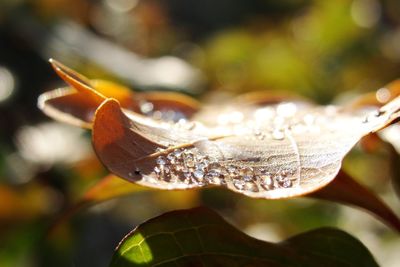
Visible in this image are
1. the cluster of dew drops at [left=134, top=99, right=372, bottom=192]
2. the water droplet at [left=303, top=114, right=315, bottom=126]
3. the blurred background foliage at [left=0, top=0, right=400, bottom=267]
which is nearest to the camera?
the cluster of dew drops at [left=134, top=99, right=372, bottom=192]

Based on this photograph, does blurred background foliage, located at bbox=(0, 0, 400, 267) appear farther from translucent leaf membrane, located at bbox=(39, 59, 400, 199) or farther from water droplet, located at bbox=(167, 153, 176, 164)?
water droplet, located at bbox=(167, 153, 176, 164)

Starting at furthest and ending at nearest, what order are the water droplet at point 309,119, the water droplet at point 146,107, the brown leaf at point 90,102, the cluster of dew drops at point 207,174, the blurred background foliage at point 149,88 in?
the blurred background foliage at point 149,88
the water droplet at point 146,107
the water droplet at point 309,119
the brown leaf at point 90,102
the cluster of dew drops at point 207,174

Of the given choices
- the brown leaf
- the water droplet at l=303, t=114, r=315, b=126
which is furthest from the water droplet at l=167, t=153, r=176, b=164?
the water droplet at l=303, t=114, r=315, b=126

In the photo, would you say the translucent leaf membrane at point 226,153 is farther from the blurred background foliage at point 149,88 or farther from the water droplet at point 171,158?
the blurred background foliage at point 149,88

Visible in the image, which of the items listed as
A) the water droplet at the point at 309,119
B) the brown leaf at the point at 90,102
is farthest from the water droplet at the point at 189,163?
the water droplet at the point at 309,119

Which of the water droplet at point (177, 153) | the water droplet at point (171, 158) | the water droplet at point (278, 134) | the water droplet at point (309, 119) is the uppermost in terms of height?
the water droplet at point (171, 158)
